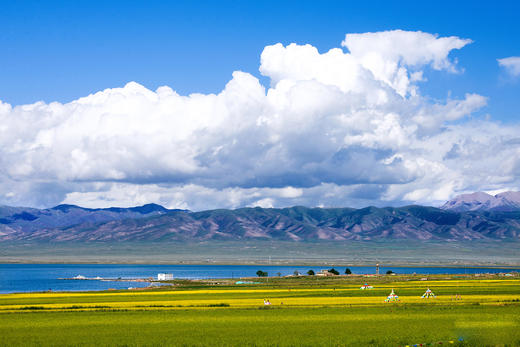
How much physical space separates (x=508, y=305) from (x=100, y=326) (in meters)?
40.6

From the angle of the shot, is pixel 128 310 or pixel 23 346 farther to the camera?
pixel 128 310

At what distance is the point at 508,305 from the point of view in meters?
64.9

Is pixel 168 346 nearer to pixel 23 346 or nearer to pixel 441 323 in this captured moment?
→ pixel 23 346

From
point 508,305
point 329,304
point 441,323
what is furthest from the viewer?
point 329,304

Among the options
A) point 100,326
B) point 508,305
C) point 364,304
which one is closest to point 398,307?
point 364,304

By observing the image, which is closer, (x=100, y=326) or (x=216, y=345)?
(x=216, y=345)

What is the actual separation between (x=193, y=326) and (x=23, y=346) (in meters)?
14.0

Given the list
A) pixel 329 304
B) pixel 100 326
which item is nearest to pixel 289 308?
pixel 329 304

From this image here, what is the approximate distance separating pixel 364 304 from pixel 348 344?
103 ft

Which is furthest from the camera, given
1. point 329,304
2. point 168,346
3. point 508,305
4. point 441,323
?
point 329,304

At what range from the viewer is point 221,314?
60.6 meters

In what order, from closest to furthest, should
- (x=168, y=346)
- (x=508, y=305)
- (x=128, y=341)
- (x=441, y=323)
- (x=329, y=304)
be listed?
(x=168, y=346) < (x=128, y=341) < (x=441, y=323) < (x=508, y=305) < (x=329, y=304)

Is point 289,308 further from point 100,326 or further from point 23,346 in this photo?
point 23,346

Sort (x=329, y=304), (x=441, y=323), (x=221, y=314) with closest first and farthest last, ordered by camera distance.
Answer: (x=441, y=323) → (x=221, y=314) → (x=329, y=304)
